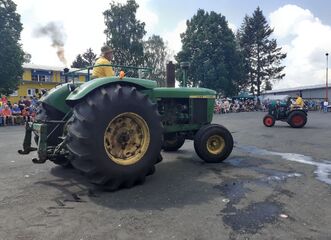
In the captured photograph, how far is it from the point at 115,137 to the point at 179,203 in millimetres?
1369

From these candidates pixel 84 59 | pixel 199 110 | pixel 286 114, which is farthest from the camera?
pixel 84 59

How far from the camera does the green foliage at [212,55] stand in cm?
4375

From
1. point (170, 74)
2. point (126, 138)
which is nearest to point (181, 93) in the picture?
point (170, 74)

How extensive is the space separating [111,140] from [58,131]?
1.45m

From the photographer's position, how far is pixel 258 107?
4044 centimetres

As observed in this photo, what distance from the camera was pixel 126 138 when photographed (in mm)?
5035

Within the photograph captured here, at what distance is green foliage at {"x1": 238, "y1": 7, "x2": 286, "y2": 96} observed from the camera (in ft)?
173

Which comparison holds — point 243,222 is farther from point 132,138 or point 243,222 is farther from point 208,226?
point 132,138

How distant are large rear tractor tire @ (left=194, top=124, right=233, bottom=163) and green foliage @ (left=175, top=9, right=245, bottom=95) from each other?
36.7 metres

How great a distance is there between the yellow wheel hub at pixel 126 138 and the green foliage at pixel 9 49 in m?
30.3

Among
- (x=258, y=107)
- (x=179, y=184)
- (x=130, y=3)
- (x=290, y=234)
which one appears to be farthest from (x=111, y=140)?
(x=130, y=3)

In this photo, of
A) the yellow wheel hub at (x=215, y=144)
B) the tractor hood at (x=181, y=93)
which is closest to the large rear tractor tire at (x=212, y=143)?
the yellow wheel hub at (x=215, y=144)

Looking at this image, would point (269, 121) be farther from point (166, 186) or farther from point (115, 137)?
point (115, 137)

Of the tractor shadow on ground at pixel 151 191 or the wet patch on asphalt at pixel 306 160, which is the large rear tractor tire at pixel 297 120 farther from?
the tractor shadow on ground at pixel 151 191
